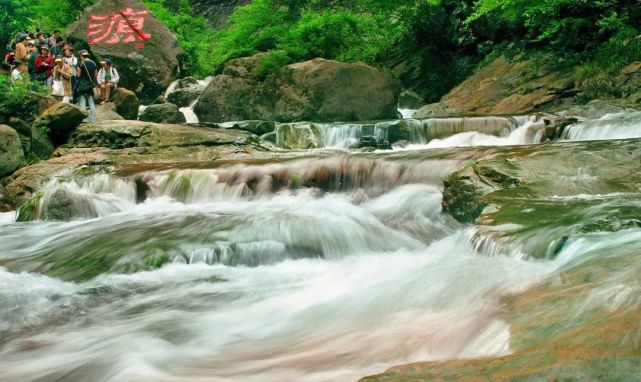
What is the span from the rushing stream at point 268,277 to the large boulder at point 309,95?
703cm

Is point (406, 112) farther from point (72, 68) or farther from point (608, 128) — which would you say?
point (72, 68)

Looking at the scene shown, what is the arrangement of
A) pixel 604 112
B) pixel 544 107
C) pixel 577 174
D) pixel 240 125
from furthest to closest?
pixel 240 125 → pixel 544 107 → pixel 604 112 → pixel 577 174

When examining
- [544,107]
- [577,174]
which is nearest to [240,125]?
[544,107]

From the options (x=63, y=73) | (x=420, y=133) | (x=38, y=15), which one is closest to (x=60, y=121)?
(x=63, y=73)

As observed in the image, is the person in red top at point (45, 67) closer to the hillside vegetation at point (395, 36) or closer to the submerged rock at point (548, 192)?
the hillside vegetation at point (395, 36)

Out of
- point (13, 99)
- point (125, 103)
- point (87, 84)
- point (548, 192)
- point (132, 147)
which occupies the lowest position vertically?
point (132, 147)

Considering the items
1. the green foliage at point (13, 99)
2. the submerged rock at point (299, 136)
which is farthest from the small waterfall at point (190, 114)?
the green foliage at point (13, 99)

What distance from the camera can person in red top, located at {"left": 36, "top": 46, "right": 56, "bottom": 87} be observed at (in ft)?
51.6

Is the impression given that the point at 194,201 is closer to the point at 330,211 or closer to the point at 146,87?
the point at 330,211

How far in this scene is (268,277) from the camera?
521 centimetres

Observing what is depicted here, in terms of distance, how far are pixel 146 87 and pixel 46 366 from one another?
1859 cm

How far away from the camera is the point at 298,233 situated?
20.1ft

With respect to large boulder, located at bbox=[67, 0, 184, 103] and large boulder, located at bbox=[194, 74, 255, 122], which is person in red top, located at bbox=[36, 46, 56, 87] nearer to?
large boulder, located at bbox=[67, 0, 184, 103]

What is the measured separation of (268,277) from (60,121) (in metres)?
8.66
